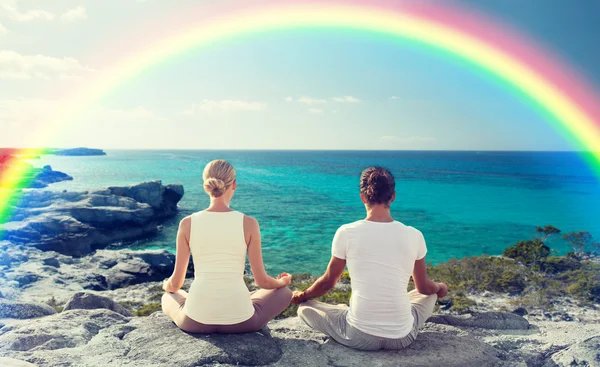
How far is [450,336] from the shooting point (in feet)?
16.8

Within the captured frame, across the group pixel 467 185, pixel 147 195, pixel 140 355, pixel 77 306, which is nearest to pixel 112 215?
pixel 147 195

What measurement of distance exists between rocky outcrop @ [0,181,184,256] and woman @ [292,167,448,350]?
26.8 metres

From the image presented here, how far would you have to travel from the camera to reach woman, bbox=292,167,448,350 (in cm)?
416

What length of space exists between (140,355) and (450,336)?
3.85 metres

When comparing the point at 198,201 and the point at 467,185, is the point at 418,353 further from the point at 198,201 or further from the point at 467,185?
the point at 467,185

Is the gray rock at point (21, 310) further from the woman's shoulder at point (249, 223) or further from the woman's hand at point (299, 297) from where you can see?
the woman's shoulder at point (249, 223)

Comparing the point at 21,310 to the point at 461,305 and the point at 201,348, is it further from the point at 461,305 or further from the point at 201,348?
the point at 461,305

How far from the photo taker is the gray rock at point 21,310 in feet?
22.8

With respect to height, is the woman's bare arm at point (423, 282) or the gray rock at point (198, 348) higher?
the woman's bare arm at point (423, 282)

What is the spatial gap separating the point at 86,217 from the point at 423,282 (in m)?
33.4

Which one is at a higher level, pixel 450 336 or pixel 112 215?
pixel 450 336

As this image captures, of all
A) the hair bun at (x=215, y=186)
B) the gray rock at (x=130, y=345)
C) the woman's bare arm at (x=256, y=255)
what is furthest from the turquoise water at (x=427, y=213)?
the hair bun at (x=215, y=186)

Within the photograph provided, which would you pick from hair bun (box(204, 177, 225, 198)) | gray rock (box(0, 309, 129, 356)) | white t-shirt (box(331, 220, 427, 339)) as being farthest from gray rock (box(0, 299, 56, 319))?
white t-shirt (box(331, 220, 427, 339))

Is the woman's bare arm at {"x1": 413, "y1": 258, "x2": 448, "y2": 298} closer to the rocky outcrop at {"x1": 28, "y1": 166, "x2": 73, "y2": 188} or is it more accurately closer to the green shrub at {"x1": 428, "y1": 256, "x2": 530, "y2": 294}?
the green shrub at {"x1": 428, "y1": 256, "x2": 530, "y2": 294}
